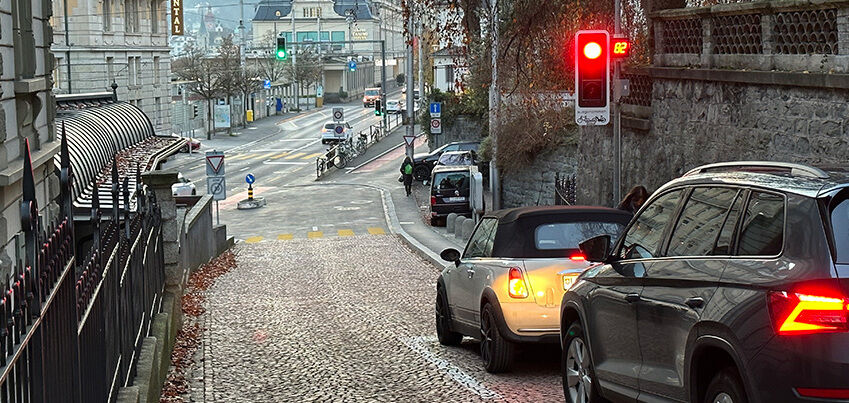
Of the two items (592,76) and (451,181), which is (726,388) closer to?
(592,76)

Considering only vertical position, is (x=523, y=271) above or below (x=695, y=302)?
below

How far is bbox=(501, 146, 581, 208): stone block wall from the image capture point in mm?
35188

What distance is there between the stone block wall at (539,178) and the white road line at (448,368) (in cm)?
2066

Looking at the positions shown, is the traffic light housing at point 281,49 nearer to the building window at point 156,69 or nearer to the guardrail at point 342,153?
the guardrail at point 342,153

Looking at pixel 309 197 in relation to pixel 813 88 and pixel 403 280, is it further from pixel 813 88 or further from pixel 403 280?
pixel 813 88

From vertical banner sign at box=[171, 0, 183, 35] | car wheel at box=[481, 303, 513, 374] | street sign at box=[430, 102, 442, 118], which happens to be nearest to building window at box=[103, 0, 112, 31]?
vertical banner sign at box=[171, 0, 183, 35]

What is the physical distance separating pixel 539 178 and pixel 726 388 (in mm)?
31452

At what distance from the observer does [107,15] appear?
6750 centimetres

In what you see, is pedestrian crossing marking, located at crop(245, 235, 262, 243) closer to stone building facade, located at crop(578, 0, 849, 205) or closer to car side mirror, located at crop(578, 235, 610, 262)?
stone building facade, located at crop(578, 0, 849, 205)

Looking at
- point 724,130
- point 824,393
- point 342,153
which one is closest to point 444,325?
point 724,130

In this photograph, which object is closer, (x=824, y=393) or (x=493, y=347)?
(x=824, y=393)

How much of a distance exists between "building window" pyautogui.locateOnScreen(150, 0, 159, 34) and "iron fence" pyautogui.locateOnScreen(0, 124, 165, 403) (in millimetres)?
68668

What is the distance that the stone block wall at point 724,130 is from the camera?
11992mm

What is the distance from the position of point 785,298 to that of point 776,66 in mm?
8450
